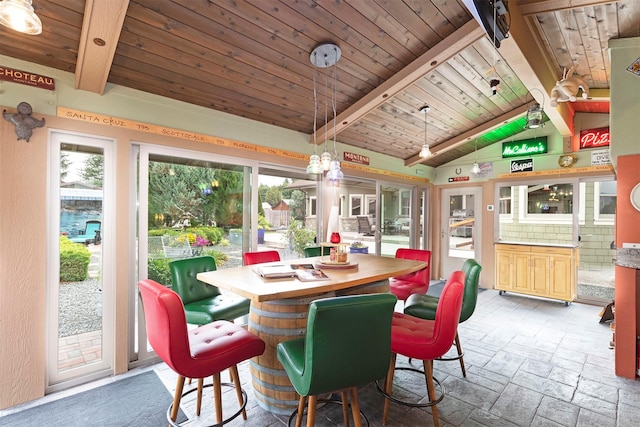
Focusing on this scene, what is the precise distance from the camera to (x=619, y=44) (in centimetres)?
279

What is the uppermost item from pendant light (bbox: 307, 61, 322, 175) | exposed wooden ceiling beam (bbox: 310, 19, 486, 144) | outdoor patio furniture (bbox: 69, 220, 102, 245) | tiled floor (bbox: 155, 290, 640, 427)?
exposed wooden ceiling beam (bbox: 310, 19, 486, 144)

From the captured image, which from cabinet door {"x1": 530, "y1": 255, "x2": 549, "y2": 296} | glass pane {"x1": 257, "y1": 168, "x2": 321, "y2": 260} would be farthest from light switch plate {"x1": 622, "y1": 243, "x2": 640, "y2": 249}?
glass pane {"x1": 257, "y1": 168, "x2": 321, "y2": 260}

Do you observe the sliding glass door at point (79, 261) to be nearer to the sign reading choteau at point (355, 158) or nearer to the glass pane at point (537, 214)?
the sign reading choteau at point (355, 158)

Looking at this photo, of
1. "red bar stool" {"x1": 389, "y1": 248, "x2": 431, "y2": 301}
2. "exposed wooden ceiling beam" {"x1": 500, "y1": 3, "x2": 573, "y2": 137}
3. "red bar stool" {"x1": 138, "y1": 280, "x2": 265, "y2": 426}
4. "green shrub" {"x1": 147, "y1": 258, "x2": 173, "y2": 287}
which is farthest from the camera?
"red bar stool" {"x1": 389, "y1": 248, "x2": 431, "y2": 301}

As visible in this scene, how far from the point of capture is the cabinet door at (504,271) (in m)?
5.46

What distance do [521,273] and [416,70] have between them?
165 inches

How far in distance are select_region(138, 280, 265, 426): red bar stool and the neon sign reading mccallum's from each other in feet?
19.0

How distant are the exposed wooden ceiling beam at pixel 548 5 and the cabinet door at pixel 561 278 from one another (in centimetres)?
384

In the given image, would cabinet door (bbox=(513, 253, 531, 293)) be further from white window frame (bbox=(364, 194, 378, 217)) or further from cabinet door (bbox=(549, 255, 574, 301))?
white window frame (bbox=(364, 194, 378, 217))

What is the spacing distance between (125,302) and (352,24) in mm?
3122

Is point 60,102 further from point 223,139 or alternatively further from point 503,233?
point 503,233

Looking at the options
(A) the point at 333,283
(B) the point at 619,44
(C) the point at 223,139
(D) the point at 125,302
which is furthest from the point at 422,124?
(D) the point at 125,302

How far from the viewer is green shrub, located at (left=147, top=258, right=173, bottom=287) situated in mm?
A: 3023

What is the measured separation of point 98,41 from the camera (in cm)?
211
